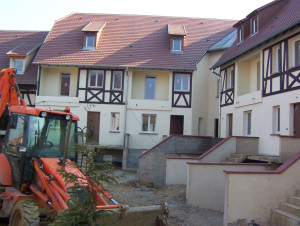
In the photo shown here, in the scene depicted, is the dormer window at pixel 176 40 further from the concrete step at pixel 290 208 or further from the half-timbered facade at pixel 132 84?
the concrete step at pixel 290 208

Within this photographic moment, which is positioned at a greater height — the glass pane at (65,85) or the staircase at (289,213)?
the glass pane at (65,85)

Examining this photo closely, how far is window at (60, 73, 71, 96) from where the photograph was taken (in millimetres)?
23734

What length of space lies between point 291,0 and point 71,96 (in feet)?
49.2

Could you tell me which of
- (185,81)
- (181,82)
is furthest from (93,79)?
(185,81)

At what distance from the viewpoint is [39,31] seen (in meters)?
28.0

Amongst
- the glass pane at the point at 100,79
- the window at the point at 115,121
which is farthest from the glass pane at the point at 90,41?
the window at the point at 115,121

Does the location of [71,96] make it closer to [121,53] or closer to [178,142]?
[121,53]

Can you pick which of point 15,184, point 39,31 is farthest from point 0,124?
point 39,31

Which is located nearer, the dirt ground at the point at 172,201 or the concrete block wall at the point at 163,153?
the dirt ground at the point at 172,201

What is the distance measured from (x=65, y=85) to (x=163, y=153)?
33.6 feet

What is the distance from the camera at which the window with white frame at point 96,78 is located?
2305cm

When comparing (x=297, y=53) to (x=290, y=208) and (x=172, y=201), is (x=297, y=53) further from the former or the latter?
(x=172, y=201)

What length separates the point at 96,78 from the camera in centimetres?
2308

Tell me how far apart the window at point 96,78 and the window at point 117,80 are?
2.74ft
